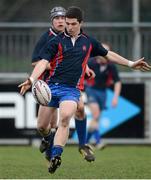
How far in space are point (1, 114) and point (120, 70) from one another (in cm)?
330

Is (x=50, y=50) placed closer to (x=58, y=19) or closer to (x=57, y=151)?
(x=57, y=151)

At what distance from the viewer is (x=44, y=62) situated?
34.4 feet

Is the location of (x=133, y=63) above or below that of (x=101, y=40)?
above

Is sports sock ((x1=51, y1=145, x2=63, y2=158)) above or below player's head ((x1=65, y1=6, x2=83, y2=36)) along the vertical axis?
→ below

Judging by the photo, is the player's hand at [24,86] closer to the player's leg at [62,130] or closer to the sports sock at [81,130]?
the player's leg at [62,130]

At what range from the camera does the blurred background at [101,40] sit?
17.6 meters

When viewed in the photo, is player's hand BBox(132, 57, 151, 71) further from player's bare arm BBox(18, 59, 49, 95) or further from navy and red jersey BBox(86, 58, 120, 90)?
navy and red jersey BBox(86, 58, 120, 90)

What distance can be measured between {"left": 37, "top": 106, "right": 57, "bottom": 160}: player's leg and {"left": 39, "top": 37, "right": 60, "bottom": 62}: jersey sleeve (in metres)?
0.93

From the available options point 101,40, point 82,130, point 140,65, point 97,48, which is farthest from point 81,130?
point 101,40

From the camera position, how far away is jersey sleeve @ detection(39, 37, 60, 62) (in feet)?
34.7

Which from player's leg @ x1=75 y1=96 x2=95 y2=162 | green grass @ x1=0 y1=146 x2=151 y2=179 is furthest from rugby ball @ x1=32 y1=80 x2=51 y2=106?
player's leg @ x1=75 y1=96 x2=95 y2=162

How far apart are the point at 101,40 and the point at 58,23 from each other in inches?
273

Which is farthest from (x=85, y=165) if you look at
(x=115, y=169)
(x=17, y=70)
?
(x=17, y=70)

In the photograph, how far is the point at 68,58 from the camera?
10789 millimetres
